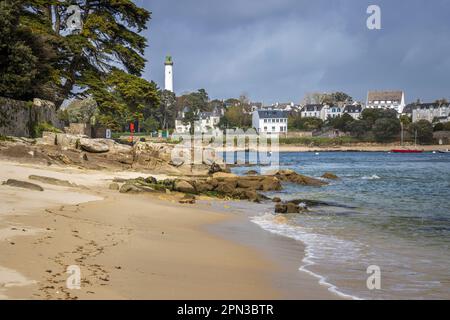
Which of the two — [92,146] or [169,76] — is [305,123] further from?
[92,146]

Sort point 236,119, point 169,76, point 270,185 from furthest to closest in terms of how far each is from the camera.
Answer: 1. point 169,76
2. point 236,119
3. point 270,185

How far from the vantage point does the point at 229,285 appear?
22.0ft

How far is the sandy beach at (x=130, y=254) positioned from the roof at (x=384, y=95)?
170433mm

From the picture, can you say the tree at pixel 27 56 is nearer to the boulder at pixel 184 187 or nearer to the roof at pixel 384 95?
the boulder at pixel 184 187

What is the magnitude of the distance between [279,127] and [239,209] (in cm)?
12979

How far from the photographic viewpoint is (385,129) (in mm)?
127438

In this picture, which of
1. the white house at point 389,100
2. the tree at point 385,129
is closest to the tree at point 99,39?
the tree at point 385,129

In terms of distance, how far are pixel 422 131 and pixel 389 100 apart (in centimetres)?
4846

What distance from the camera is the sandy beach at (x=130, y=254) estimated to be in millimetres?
5848

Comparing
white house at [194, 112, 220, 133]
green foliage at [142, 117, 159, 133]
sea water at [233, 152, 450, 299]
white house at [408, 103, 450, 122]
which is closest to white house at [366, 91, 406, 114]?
white house at [408, 103, 450, 122]

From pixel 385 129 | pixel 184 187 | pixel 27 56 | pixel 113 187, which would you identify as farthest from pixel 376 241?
pixel 385 129

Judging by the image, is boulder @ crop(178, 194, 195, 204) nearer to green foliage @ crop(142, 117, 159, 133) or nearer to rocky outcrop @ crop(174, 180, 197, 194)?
rocky outcrop @ crop(174, 180, 197, 194)

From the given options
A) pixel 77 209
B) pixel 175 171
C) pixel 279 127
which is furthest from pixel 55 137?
pixel 279 127
